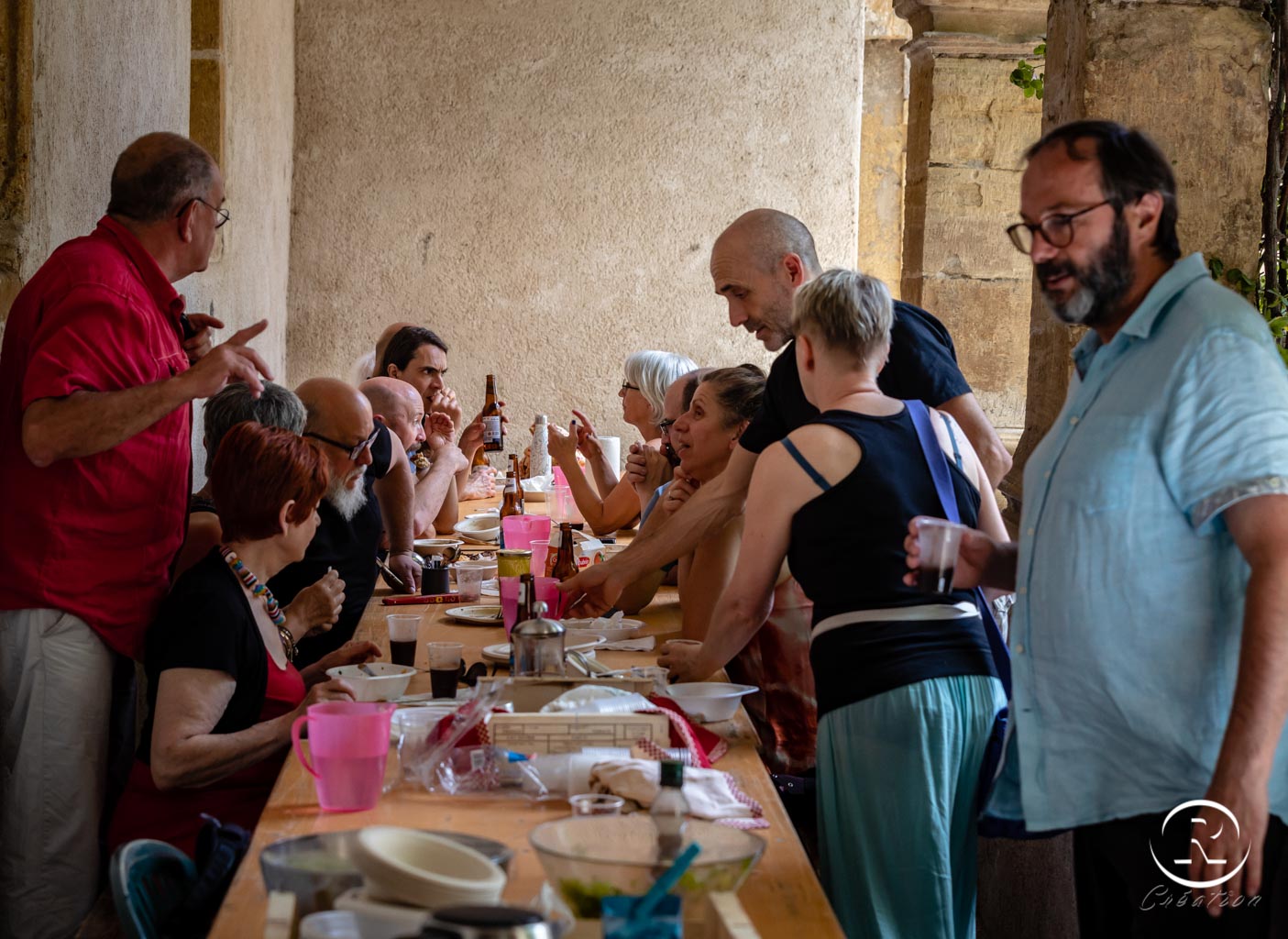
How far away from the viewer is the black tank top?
224 centimetres

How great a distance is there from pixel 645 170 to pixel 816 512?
5623 millimetres

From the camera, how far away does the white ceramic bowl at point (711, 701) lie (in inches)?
86.4

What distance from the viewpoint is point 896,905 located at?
2230 millimetres

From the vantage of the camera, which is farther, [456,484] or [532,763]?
[456,484]

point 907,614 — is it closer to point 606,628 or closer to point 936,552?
point 936,552

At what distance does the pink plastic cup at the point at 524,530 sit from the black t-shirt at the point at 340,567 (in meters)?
Answer: 0.40

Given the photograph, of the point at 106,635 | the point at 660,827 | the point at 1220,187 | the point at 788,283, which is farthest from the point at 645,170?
the point at 660,827

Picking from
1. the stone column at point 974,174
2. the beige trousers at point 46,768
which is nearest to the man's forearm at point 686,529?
the beige trousers at point 46,768

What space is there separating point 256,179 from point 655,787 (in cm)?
474

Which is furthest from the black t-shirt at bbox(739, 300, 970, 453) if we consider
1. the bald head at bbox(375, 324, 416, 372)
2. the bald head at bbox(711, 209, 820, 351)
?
the bald head at bbox(375, 324, 416, 372)

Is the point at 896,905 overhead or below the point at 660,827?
below

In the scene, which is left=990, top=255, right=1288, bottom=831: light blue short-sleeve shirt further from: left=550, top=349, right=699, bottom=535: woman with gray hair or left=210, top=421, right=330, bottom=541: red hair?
left=550, top=349, right=699, bottom=535: woman with gray hair

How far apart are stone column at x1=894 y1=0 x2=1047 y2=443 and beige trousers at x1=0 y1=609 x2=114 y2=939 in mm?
3558

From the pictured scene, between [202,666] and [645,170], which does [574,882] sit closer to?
[202,666]
